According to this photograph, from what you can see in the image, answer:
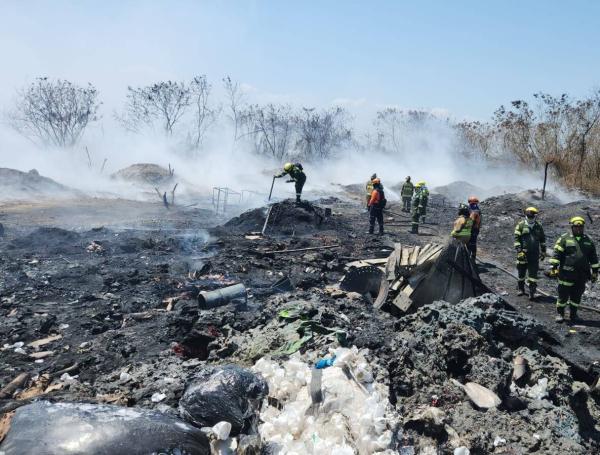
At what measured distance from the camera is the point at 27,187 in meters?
24.2

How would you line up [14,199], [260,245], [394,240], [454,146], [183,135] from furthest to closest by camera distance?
[183,135]
[454,146]
[14,199]
[394,240]
[260,245]

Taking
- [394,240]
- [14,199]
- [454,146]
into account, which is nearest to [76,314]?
[394,240]

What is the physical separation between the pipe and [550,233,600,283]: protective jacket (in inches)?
180

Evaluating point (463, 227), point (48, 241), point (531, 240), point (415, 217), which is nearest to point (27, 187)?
point (48, 241)

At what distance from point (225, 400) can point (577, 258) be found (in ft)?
17.6

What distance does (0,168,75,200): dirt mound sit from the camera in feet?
76.3

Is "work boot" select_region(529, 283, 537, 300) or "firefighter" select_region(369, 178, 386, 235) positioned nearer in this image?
"work boot" select_region(529, 283, 537, 300)

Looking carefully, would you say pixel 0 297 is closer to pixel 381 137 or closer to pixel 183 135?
pixel 183 135

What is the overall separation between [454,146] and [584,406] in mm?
38400

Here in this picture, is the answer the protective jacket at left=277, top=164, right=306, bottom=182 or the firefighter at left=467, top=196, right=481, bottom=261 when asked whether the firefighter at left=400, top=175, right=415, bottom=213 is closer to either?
the protective jacket at left=277, top=164, right=306, bottom=182

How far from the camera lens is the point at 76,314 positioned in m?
6.65

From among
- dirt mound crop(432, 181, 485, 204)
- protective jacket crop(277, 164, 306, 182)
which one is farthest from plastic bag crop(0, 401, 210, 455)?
dirt mound crop(432, 181, 485, 204)

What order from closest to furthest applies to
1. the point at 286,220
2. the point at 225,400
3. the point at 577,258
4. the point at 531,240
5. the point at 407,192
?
1. the point at 225,400
2. the point at 577,258
3. the point at 531,240
4. the point at 286,220
5. the point at 407,192

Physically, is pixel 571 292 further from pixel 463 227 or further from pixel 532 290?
pixel 463 227
